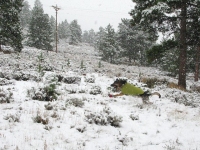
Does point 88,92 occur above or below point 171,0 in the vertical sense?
below

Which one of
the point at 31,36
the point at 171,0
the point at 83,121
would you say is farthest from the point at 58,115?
the point at 31,36

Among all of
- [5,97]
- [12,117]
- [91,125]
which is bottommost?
[91,125]

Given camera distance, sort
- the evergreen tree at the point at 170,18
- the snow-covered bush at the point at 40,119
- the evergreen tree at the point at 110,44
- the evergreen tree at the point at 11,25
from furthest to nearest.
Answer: the evergreen tree at the point at 110,44
the evergreen tree at the point at 11,25
the evergreen tree at the point at 170,18
the snow-covered bush at the point at 40,119

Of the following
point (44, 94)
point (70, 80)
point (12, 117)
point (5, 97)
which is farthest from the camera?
point (70, 80)

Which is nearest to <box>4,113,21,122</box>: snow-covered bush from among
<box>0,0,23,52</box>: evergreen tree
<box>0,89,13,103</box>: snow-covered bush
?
<box>0,89,13,103</box>: snow-covered bush

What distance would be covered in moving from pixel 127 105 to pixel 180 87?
5314 mm

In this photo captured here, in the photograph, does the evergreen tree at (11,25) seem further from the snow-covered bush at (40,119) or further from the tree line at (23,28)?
the snow-covered bush at (40,119)

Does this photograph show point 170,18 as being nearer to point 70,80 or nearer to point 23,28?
point 70,80

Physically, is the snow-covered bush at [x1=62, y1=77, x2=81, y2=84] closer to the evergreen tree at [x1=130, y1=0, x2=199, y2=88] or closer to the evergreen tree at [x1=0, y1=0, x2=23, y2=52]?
the evergreen tree at [x1=130, y1=0, x2=199, y2=88]

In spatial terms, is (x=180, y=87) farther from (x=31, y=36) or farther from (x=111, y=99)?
Result: (x=31, y=36)

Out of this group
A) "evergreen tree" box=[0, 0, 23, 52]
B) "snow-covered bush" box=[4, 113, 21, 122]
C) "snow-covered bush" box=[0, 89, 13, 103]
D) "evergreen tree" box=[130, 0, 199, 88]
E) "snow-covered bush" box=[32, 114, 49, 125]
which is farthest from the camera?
"evergreen tree" box=[0, 0, 23, 52]

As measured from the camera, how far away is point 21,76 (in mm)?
10727

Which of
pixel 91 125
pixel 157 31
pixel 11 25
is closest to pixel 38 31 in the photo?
pixel 11 25

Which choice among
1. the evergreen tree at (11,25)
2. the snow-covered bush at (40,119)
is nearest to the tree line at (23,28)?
the evergreen tree at (11,25)
